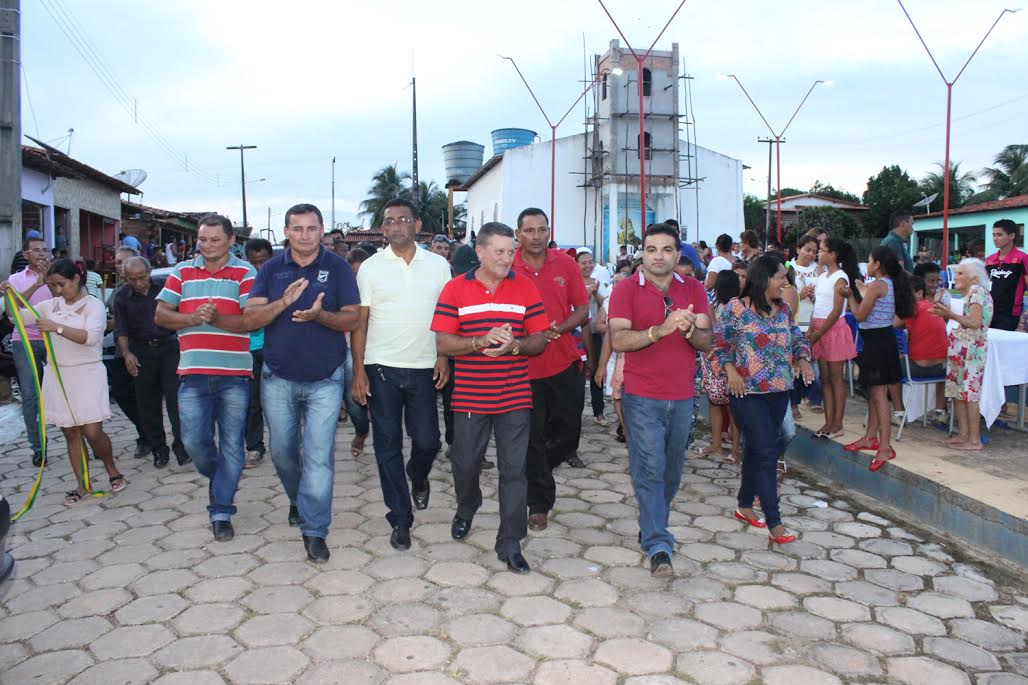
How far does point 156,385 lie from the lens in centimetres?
680

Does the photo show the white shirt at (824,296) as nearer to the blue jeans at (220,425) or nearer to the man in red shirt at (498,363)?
the man in red shirt at (498,363)

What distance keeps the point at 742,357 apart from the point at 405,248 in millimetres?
2174

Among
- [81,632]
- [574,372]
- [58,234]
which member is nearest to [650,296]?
[574,372]

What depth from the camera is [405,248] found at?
4.81 metres

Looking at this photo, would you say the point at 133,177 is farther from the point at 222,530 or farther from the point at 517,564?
the point at 517,564

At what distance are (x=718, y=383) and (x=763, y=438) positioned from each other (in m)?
1.63

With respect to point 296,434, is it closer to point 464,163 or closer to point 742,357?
point 742,357

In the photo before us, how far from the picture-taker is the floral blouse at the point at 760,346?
4.93 m

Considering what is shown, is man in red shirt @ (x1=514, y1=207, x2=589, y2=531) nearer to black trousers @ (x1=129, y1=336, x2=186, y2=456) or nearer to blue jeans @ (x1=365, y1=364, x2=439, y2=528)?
blue jeans @ (x1=365, y1=364, x2=439, y2=528)

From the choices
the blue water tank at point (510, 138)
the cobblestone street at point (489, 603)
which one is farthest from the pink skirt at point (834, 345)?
the blue water tank at point (510, 138)

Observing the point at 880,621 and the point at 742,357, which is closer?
the point at 880,621

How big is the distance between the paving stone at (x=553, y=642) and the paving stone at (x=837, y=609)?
4.06 ft

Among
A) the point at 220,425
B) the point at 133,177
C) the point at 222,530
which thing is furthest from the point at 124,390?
the point at 133,177

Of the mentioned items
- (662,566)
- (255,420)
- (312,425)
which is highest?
(312,425)
